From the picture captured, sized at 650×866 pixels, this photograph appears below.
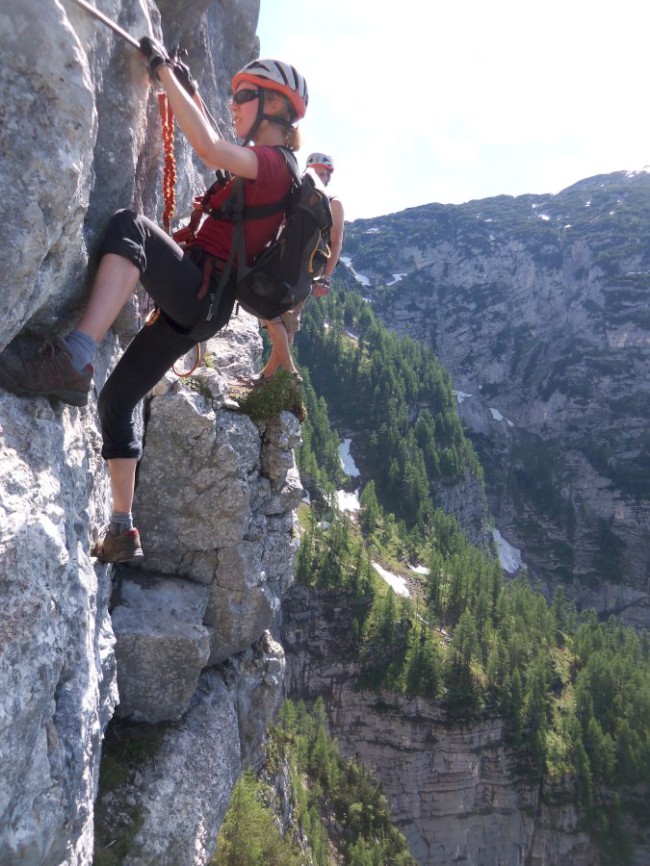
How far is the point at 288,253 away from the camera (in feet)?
16.2

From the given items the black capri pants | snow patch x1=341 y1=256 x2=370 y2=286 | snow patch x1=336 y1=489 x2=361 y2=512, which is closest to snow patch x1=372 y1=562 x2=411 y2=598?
snow patch x1=336 y1=489 x2=361 y2=512

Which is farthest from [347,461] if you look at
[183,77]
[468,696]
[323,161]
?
[183,77]

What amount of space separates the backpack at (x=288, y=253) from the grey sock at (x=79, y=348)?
1.38 meters

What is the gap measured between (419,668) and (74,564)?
54.7 metres

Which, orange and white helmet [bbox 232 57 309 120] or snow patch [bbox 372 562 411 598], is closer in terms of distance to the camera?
orange and white helmet [bbox 232 57 309 120]

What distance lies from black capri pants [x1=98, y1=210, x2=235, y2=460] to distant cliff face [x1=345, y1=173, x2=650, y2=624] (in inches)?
4363

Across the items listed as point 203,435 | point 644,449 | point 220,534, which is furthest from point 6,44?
point 644,449

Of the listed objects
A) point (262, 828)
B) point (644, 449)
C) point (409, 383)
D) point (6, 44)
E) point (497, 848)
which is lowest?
point (497, 848)

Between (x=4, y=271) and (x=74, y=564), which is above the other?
(x=4, y=271)

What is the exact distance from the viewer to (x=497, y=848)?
161 ft

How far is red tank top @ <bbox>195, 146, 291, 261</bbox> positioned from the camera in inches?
176

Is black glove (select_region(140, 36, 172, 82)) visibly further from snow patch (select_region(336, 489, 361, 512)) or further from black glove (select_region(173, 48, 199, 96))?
snow patch (select_region(336, 489, 361, 512))

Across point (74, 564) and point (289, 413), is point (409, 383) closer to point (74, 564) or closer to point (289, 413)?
point (289, 413)

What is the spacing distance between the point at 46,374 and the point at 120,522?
5.93ft
